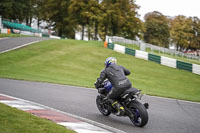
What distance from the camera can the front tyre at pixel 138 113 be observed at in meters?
6.44

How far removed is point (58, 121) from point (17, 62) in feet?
58.9

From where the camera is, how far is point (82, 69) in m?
21.9

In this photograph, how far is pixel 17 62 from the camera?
2339cm

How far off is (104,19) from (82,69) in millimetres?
29946

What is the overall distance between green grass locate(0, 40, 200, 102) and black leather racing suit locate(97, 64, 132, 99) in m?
7.80

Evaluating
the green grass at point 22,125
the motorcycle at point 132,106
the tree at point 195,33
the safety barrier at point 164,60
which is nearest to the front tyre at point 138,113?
the motorcycle at point 132,106

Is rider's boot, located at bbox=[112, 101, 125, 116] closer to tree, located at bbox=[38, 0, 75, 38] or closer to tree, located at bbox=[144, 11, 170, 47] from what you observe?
tree, located at bbox=[38, 0, 75, 38]

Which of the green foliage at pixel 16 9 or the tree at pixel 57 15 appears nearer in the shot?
the green foliage at pixel 16 9

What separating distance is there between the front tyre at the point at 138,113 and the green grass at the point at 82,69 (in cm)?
804

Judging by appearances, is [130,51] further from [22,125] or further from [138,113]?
[22,125]

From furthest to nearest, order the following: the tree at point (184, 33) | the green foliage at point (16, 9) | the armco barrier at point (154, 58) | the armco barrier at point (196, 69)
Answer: the tree at point (184, 33) → the green foliage at point (16, 9) → the armco barrier at point (154, 58) → the armco barrier at point (196, 69)

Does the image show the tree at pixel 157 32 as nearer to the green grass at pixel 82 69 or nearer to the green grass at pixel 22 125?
the green grass at pixel 82 69

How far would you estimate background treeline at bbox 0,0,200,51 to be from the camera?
2036 inches

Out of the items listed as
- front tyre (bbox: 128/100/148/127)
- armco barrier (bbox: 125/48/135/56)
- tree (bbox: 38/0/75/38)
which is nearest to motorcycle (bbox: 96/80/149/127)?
front tyre (bbox: 128/100/148/127)
